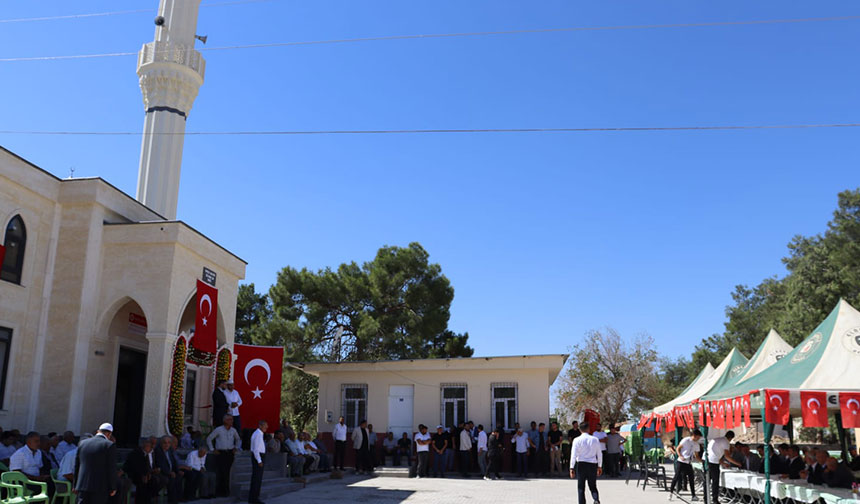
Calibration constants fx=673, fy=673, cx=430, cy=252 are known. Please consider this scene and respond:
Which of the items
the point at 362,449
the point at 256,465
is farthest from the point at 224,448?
the point at 362,449

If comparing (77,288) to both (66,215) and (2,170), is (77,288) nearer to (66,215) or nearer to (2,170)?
(66,215)

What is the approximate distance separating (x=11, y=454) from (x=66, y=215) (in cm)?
558

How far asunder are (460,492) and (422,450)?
3806mm

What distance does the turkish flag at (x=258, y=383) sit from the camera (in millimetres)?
19531

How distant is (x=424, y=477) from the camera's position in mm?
18516

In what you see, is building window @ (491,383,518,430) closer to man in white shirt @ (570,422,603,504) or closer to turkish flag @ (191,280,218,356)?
turkish flag @ (191,280,218,356)

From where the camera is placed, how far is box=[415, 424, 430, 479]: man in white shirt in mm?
18125

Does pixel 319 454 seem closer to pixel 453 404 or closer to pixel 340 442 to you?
pixel 340 442

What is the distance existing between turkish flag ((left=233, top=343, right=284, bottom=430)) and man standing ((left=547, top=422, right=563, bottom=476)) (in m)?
7.96

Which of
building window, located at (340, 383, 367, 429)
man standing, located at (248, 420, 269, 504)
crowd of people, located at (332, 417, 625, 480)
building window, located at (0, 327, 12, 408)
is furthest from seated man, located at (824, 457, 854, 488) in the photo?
building window, located at (340, 383, 367, 429)

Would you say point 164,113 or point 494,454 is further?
point 164,113

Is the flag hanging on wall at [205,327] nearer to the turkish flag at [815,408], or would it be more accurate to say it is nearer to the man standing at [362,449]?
the man standing at [362,449]

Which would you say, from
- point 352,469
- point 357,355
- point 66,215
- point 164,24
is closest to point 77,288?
point 66,215

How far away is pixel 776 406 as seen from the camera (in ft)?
31.9
